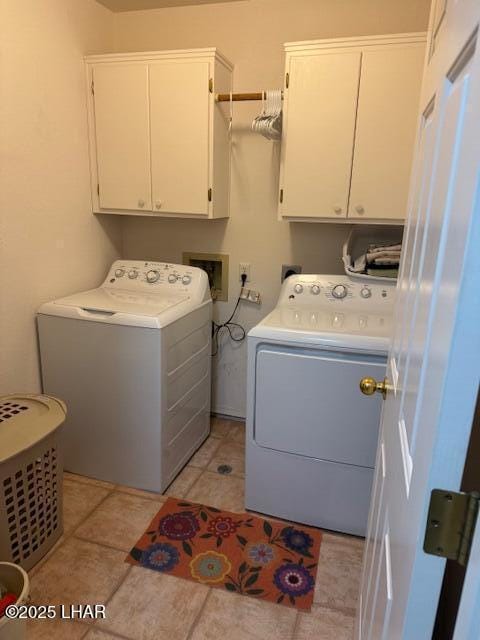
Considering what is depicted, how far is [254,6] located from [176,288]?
1.53 metres

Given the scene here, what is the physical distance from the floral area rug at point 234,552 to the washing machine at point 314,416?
0.40ft

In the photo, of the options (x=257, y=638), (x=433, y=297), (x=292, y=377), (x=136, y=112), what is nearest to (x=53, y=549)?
(x=257, y=638)

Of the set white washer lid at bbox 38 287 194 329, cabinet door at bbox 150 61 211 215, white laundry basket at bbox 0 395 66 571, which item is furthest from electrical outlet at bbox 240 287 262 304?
white laundry basket at bbox 0 395 66 571

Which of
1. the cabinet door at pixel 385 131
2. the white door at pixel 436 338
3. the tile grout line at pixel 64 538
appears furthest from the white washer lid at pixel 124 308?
the white door at pixel 436 338

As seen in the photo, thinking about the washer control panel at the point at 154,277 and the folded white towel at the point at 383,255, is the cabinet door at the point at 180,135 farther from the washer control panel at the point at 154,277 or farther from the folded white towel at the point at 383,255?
the folded white towel at the point at 383,255

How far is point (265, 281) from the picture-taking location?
2611mm

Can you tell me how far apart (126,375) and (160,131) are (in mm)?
1251

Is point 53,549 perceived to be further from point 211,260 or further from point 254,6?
point 254,6

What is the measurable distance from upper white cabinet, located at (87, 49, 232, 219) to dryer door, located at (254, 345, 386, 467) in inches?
38.7

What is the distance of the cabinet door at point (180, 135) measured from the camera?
7.07 ft

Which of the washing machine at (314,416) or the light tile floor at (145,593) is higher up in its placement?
the washing machine at (314,416)

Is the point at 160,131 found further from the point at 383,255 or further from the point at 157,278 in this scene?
the point at 383,255

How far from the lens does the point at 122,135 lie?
7.61 ft

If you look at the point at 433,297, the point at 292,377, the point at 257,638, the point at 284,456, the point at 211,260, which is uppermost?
the point at 433,297
